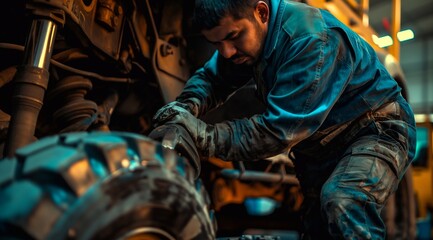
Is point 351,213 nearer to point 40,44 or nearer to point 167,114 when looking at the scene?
point 167,114

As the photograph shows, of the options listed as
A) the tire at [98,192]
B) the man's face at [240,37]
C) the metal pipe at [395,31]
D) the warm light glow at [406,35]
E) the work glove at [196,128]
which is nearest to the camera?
the tire at [98,192]

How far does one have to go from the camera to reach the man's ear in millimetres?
1560

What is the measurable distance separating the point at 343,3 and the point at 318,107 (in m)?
2.12

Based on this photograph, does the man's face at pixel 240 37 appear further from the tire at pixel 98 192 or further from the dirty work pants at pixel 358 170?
the tire at pixel 98 192

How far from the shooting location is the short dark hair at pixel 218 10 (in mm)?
1466

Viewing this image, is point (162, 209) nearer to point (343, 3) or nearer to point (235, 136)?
point (235, 136)

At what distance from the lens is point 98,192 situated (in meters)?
0.81

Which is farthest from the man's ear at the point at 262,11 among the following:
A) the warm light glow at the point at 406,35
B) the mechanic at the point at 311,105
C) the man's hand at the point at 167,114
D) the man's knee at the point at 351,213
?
the warm light glow at the point at 406,35

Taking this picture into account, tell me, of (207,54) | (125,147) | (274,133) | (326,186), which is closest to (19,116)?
(125,147)

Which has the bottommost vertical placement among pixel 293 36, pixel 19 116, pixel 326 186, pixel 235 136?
pixel 326 186

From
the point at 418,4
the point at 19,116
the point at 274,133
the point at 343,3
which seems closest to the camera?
the point at 19,116

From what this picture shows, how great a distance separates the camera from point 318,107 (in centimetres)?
149

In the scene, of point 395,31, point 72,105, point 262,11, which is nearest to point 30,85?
point 72,105

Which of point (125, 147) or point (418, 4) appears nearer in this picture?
point (125, 147)
